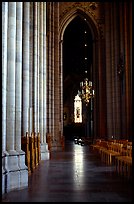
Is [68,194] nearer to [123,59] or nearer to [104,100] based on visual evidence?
[123,59]

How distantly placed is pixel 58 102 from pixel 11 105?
18.2 m

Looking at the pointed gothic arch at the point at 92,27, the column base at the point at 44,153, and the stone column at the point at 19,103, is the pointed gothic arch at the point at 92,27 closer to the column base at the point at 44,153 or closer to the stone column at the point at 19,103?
the column base at the point at 44,153

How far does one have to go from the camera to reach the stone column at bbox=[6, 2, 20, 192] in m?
8.50

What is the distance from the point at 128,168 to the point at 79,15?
74.8 ft

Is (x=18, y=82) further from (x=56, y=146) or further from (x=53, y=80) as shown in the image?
(x=53, y=80)

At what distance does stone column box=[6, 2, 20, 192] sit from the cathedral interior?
0.08ft

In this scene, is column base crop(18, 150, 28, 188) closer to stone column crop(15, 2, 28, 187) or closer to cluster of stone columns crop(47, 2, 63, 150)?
stone column crop(15, 2, 28, 187)

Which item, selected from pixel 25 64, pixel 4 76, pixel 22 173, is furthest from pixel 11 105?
pixel 25 64

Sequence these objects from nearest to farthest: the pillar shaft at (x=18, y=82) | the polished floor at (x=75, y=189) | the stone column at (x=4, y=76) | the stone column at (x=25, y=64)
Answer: the polished floor at (x=75, y=189), the stone column at (x=4, y=76), the pillar shaft at (x=18, y=82), the stone column at (x=25, y=64)

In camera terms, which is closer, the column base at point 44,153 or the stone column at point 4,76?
the stone column at point 4,76

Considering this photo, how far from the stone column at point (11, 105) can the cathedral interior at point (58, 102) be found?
3 centimetres

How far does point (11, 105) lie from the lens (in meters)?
8.95

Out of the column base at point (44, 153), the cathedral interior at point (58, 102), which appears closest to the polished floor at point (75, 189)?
the cathedral interior at point (58, 102)

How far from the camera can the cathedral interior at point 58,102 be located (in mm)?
8438
